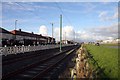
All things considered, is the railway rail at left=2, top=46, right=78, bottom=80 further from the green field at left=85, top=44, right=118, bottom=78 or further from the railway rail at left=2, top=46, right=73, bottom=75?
the green field at left=85, top=44, right=118, bottom=78

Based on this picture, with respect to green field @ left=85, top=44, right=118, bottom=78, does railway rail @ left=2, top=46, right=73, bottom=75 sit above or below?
below

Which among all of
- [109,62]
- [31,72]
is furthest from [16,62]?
[109,62]

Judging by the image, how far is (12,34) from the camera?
94938 mm

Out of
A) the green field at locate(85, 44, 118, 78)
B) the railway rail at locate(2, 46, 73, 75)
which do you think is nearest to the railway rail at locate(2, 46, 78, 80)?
the railway rail at locate(2, 46, 73, 75)

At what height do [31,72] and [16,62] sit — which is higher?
[16,62]

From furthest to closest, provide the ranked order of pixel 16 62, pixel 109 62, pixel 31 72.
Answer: pixel 16 62 < pixel 109 62 < pixel 31 72

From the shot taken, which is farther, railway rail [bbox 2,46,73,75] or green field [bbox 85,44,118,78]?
railway rail [bbox 2,46,73,75]

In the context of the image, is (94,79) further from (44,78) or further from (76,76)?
(44,78)

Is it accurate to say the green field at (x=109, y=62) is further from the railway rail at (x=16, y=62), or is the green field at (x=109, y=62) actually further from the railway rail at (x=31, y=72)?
the railway rail at (x=16, y=62)

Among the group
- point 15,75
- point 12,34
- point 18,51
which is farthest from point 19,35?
point 15,75

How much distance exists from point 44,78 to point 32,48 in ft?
103

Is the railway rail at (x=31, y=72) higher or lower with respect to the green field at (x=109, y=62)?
lower

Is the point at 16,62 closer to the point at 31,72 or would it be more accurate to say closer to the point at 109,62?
the point at 31,72

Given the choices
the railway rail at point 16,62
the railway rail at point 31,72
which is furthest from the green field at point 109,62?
the railway rail at point 16,62
